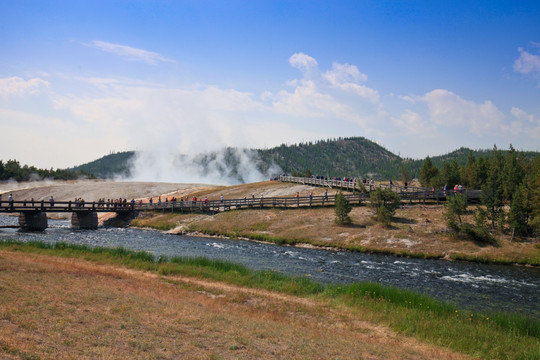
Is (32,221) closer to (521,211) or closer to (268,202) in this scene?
(268,202)

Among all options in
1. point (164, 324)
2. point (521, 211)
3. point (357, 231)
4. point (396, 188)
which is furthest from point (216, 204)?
point (164, 324)

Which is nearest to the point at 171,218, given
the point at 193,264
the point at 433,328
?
the point at 193,264

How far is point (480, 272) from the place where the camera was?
3269 centimetres

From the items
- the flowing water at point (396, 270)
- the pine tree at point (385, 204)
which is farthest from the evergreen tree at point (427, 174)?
the flowing water at point (396, 270)

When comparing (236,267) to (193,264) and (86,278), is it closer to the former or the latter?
(193,264)

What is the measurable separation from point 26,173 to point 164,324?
152 meters

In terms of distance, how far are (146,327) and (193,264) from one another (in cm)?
1567

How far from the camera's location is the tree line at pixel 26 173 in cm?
13300

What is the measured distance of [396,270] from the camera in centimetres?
3253

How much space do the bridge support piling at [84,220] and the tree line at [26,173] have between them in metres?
90.9

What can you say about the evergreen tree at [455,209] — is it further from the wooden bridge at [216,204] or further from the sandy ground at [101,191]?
the sandy ground at [101,191]

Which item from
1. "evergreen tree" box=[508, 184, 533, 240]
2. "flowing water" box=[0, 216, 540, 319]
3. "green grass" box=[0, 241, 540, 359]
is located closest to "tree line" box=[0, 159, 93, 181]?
"flowing water" box=[0, 216, 540, 319]

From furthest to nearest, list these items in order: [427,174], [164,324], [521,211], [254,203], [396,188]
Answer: [427,174], [254,203], [396,188], [521,211], [164,324]

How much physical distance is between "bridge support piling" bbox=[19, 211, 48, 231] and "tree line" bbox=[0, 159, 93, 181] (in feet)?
310
